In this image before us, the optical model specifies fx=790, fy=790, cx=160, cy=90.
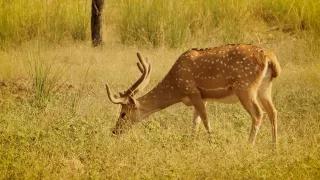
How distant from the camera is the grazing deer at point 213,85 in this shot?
8219mm

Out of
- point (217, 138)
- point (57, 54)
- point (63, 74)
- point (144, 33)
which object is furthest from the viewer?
point (144, 33)

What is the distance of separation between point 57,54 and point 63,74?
1.21 metres

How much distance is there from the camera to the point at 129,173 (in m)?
6.97

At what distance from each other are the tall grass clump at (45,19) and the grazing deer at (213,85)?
486cm

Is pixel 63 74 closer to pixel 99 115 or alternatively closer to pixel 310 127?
pixel 99 115

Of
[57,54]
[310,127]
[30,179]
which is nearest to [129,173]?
Answer: [30,179]

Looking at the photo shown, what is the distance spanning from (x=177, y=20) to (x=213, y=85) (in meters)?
4.71

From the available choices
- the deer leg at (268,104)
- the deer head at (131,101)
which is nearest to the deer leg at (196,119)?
the deer head at (131,101)

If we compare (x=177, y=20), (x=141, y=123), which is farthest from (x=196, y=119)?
(x=177, y=20)

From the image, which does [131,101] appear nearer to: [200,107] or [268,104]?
[200,107]

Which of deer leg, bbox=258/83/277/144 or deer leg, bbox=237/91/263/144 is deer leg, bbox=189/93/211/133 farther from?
deer leg, bbox=258/83/277/144

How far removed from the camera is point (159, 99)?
8.84 metres

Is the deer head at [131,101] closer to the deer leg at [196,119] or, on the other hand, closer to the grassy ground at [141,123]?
the grassy ground at [141,123]

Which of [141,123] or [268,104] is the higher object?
[268,104]
